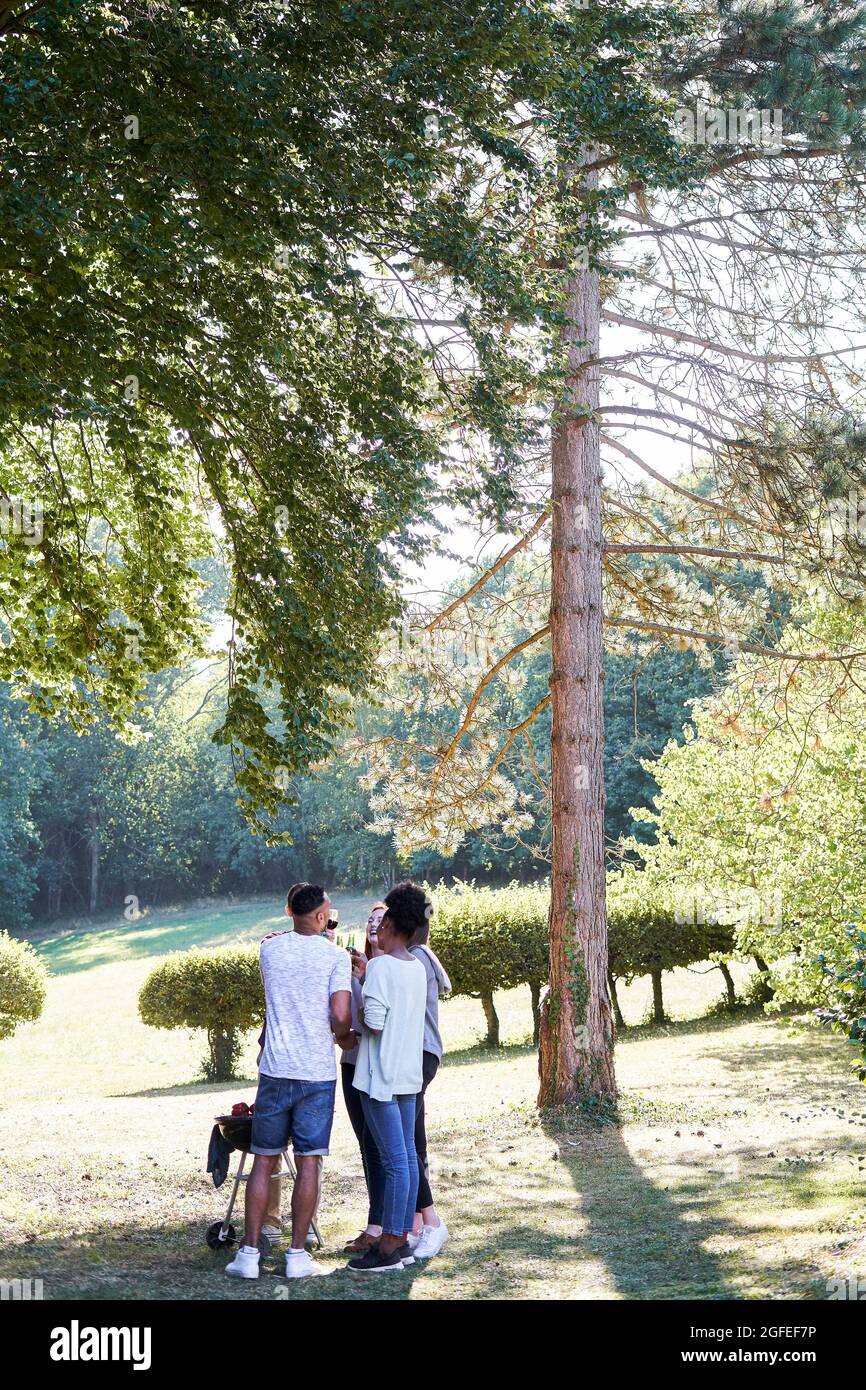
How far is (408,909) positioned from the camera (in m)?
5.91

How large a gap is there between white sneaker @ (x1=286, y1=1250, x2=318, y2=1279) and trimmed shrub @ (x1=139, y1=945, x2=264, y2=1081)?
36.2 ft

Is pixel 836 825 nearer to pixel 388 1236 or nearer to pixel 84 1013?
pixel 388 1236

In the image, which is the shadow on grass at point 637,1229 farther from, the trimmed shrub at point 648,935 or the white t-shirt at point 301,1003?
the trimmed shrub at point 648,935

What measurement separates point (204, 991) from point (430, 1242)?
1098 centimetres

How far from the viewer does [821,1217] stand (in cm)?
656

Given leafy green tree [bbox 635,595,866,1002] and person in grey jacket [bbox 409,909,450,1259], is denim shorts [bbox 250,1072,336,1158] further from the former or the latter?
leafy green tree [bbox 635,595,866,1002]

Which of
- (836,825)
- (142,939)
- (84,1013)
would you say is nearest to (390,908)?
(836,825)

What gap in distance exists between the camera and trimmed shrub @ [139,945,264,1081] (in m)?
16.8

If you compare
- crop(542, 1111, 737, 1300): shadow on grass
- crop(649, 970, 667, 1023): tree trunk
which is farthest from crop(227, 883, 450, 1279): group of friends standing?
crop(649, 970, 667, 1023): tree trunk

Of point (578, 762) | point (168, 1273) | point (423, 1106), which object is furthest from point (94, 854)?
point (423, 1106)

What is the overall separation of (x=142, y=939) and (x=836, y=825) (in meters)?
38.4

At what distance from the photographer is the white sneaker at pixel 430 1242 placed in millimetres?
6219

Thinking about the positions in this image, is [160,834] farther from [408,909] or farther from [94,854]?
[408,909]

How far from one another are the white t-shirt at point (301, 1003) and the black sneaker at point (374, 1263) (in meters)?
0.92
